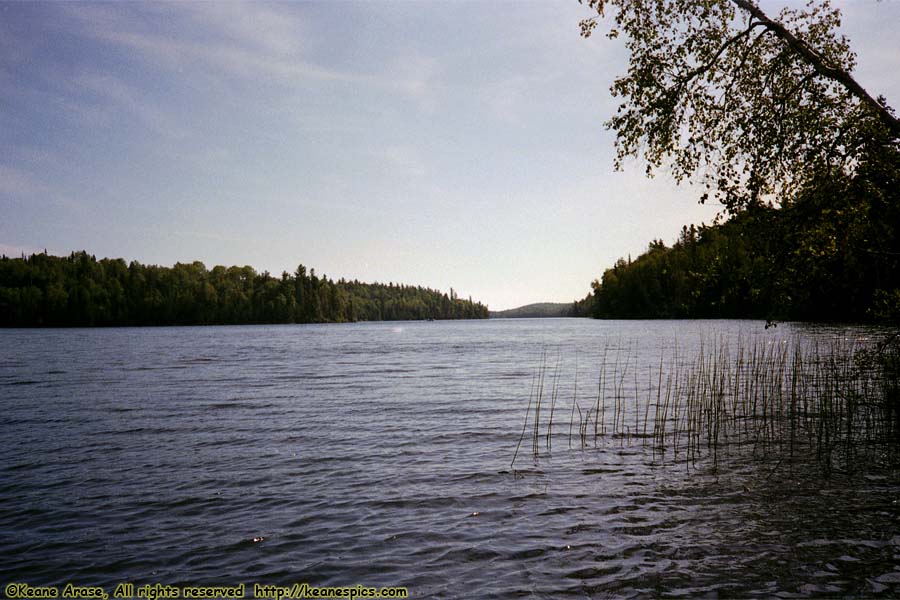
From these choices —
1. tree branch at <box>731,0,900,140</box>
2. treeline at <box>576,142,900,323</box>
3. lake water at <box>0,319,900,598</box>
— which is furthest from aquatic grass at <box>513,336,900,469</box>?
tree branch at <box>731,0,900,140</box>

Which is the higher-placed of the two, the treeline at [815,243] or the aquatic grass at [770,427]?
the treeline at [815,243]

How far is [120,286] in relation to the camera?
591ft

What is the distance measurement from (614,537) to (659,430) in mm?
9062

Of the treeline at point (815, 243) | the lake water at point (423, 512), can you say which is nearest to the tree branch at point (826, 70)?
the treeline at point (815, 243)

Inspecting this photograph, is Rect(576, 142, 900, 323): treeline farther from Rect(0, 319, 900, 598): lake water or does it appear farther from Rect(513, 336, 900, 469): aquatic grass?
Rect(0, 319, 900, 598): lake water

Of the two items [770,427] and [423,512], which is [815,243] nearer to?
[770,427]

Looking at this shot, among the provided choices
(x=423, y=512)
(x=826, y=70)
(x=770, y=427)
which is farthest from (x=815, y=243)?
(x=423, y=512)

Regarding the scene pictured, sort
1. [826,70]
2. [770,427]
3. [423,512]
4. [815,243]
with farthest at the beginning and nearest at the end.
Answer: [770,427] < [815,243] < [826,70] < [423,512]

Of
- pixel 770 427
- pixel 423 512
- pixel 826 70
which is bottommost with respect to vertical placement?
pixel 423 512

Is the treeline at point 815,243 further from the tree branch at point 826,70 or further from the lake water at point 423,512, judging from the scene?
the lake water at point 423,512

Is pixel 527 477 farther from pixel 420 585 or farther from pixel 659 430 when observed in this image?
pixel 659 430

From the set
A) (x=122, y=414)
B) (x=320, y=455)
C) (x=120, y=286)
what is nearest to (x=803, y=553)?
(x=320, y=455)

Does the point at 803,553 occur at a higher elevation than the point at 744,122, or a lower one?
lower

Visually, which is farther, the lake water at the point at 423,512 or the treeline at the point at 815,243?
the treeline at the point at 815,243
